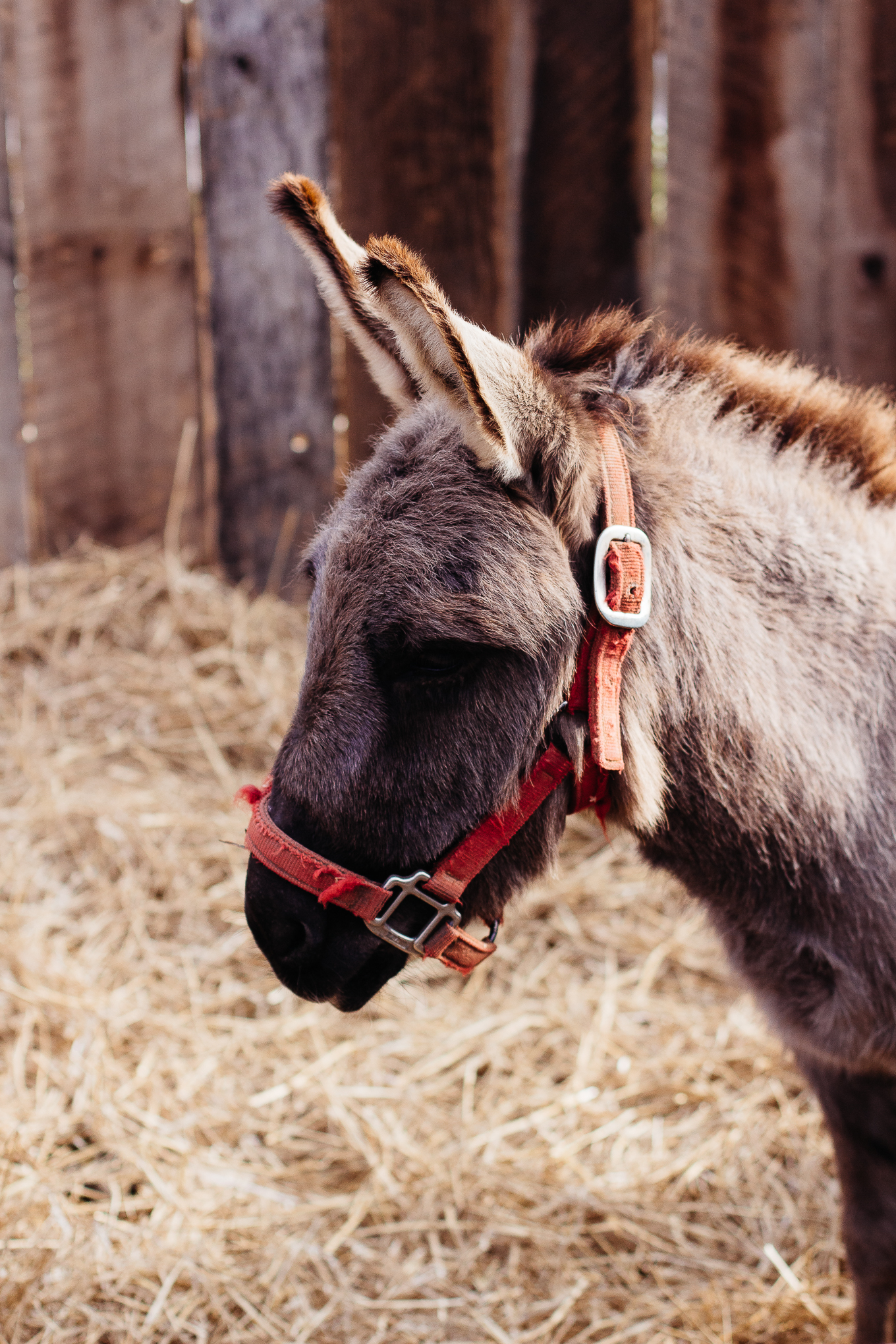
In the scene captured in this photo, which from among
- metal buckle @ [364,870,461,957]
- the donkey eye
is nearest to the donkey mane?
the donkey eye

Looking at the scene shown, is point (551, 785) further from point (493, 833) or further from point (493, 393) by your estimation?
point (493, 393)

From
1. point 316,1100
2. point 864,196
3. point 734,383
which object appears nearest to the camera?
point 734,383

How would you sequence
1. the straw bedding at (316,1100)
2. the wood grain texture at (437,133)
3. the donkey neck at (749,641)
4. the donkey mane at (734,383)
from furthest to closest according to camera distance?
1. the wood grain texture at (437,133)
2. the straw bedding at (316,1100)
3. the donkey mane at (734,383)
4. the donkey neck at (749,641)

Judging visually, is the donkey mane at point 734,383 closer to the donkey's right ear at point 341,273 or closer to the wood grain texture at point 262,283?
the donkey's right ear at point 341,273

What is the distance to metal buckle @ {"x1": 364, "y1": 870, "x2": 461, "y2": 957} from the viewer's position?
148 centimetres

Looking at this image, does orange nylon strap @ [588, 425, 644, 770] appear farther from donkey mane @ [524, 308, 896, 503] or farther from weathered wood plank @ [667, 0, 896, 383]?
weathered wood plank @ [667, 0, 896, 383]

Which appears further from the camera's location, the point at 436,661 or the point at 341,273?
the point at 341,273

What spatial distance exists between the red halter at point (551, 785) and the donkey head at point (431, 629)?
0.02 m

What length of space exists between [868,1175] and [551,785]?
1142 millimetres

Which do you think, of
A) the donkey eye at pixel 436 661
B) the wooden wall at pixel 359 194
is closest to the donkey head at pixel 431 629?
the donkey eye at pixel 436 661

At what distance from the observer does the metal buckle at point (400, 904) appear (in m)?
1.48

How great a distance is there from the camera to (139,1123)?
2.43 metres

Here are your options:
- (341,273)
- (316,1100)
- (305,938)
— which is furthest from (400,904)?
(316,1100)

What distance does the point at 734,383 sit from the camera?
1656 mm
